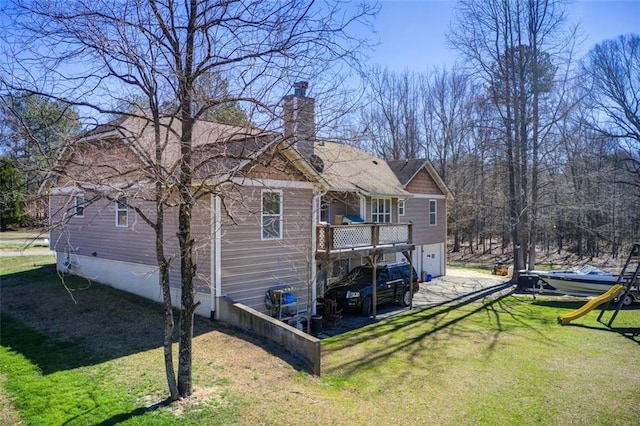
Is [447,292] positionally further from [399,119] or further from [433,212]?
[399,119]

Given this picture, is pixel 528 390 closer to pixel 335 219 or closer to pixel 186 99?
pixel 186 99

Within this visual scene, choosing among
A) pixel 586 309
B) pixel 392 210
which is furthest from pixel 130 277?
pixel 586 309

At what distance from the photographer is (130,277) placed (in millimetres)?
13648

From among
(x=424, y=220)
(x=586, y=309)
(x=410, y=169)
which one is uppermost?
(x=410, y=169)

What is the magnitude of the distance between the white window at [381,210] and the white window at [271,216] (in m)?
7.46

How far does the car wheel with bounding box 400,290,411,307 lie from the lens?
17.0m

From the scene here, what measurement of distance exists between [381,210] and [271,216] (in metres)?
8.70

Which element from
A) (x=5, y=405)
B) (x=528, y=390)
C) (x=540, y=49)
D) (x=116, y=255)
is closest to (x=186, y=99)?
(x=5, y=405)

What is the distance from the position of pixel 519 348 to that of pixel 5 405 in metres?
11.6

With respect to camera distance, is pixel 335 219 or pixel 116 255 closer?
pixel 116 255

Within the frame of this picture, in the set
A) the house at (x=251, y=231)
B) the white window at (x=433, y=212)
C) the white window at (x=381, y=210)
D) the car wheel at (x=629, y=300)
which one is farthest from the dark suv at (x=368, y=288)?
the car wheel at (x=629, y=300)

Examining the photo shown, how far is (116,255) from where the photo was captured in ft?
46.7

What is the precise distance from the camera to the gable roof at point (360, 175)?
15.8 metres

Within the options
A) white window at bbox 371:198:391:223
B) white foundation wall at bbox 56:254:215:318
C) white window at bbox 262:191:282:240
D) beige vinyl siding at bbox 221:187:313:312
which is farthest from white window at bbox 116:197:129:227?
white window at bbox 371:198:391:223
